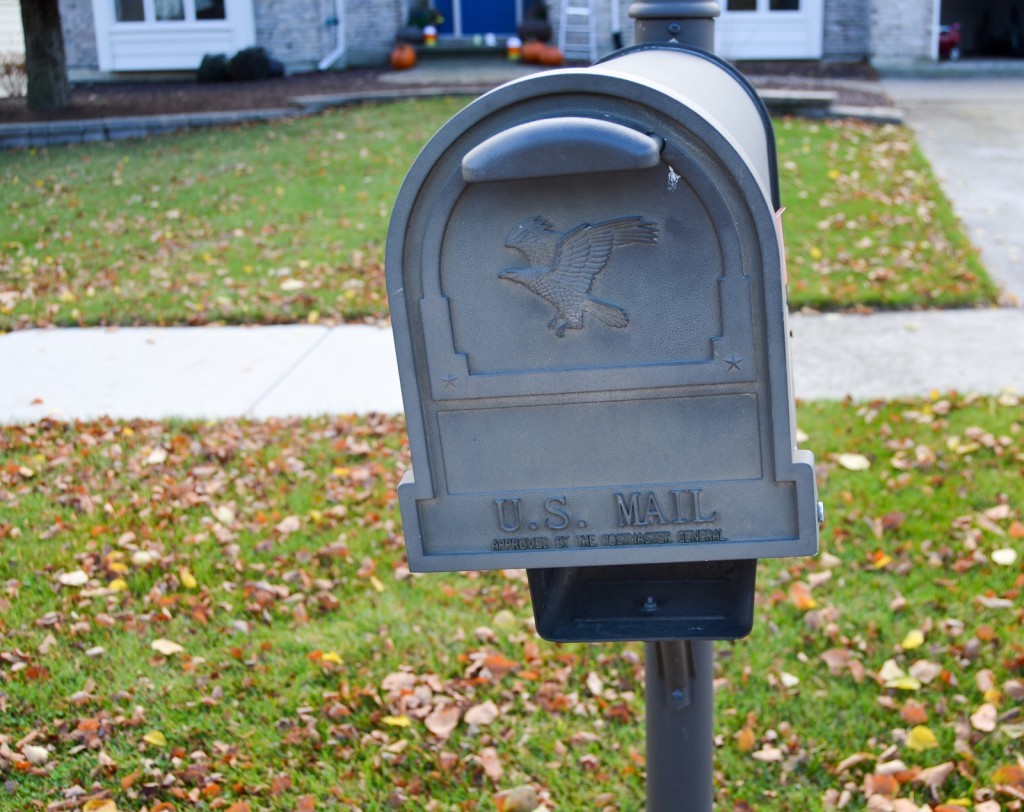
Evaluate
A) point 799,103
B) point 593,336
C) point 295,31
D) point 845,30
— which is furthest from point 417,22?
point 593,336

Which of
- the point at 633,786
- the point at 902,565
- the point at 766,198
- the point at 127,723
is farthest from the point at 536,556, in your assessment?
the point at 902,565

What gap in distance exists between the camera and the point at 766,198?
5.25ft

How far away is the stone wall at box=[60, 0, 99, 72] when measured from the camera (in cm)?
1797

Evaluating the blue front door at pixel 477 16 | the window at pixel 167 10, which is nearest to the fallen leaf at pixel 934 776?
the blue front door at pixel 477 16

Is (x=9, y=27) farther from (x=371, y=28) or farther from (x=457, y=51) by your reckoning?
(x=457, y=51)

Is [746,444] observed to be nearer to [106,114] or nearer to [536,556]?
[536,556]

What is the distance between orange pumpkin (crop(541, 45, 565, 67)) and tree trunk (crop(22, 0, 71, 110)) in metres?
6.38

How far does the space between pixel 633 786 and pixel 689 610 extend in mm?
1217

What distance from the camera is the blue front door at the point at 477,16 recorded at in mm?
17797

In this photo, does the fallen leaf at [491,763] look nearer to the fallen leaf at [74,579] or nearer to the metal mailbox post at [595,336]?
the metal mailbox post at [595,336]

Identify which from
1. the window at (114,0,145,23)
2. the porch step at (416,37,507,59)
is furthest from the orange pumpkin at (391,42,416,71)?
the window at (114,0,145,23)

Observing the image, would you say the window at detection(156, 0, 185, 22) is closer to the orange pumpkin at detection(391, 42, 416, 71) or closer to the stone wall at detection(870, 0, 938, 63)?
the orange pumpkin at detection(391, 42, 416, 71)

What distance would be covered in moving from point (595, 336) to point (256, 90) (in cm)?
1498

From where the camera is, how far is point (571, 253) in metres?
1.64
